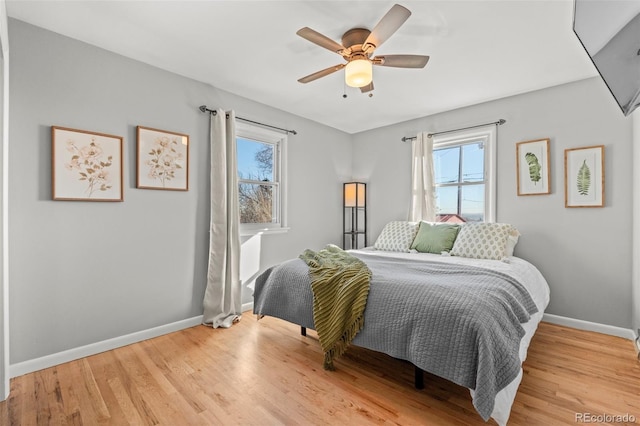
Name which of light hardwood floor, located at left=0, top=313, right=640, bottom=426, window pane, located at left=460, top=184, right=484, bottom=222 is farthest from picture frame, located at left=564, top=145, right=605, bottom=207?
light hardwood floor, located at left=0, top=313, right=640, bottom=426

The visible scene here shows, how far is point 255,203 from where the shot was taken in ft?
12.1

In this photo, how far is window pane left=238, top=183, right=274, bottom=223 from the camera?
3566mm

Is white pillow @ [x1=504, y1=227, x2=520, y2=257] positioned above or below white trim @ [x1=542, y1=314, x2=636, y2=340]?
above

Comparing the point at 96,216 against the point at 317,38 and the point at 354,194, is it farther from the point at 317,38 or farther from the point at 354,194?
the point at 354,194

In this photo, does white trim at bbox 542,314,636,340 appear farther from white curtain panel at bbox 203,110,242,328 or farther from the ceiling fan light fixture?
white curtain panel at bbox 203,110,242,328

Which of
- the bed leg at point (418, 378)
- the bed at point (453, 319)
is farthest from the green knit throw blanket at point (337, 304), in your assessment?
the bed leg at point (418, 378)

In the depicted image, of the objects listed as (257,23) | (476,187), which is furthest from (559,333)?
(257,23)

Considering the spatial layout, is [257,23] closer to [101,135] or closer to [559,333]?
[101,135]

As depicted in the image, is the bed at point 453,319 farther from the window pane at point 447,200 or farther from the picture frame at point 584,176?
the window pane at point 447,200

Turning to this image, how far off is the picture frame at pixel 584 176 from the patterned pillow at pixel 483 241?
0.65 metres

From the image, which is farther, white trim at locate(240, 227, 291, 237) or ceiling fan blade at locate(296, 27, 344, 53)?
white trim at locate(240, 227, 291, 237)

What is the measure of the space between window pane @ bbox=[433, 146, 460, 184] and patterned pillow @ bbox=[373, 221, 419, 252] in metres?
0.80

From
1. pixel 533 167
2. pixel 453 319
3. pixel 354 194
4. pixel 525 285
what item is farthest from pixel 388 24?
pixel 354 194

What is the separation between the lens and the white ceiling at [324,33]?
76.7 inches
